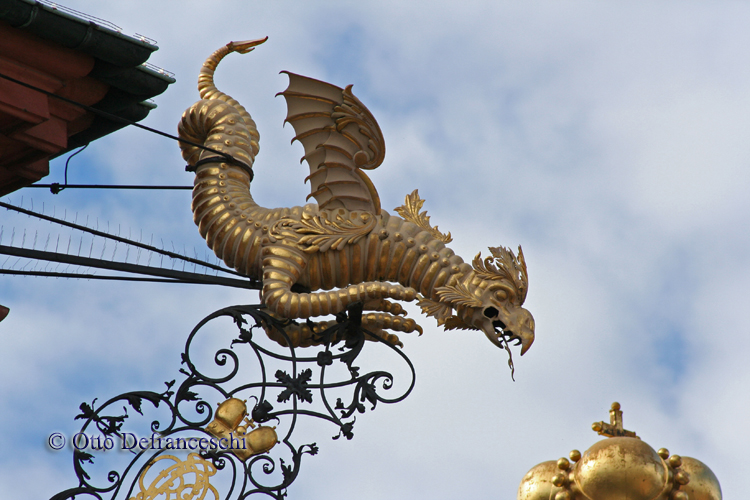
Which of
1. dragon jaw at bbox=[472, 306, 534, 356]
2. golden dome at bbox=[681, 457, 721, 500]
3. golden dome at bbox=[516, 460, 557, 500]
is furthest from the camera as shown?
dragon jaw at bbox=[472, 306, 534, 356]

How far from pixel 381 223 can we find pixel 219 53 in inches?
75.1

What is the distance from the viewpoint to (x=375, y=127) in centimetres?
818

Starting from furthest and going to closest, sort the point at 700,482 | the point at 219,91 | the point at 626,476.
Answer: the point at 219,91 < the point at 700,482 < the point at 626,476

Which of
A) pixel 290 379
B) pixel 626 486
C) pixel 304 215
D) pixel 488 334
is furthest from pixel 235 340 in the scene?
pixel 626 486

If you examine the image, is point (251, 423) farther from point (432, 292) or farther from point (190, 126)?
point (190, 126)

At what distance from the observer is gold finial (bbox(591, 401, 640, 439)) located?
671 centimetres

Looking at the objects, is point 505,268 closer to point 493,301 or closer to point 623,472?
point 493,301

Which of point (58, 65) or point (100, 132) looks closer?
point (58, 65)

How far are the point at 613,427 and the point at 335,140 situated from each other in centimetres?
265

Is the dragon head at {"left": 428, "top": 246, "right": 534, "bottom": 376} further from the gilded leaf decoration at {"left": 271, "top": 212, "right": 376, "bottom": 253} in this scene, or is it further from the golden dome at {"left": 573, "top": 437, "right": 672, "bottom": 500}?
the golden dome at {"left": 573, "top": 437, "right": 672, "bottom": 500}

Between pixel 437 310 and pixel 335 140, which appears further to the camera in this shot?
pixel 335 140

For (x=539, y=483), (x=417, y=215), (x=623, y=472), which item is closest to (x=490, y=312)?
(x=417, y=215)

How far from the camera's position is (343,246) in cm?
788

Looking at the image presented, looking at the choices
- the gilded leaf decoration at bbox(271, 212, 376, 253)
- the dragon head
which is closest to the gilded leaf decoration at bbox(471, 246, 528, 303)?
the dragon head
